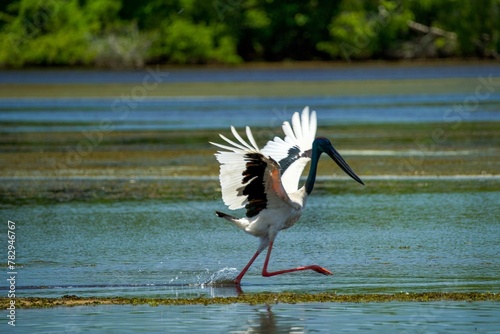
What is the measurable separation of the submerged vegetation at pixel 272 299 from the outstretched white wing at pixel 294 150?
1.67 metres

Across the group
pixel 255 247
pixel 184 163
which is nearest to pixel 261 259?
pixel 255 247

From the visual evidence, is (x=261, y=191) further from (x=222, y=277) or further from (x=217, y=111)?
(x=217, y=111)

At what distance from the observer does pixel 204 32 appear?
59969mm

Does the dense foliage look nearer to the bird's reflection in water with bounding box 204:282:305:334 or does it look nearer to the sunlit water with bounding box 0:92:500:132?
the sunlit water with bounding box 0:92:500:132

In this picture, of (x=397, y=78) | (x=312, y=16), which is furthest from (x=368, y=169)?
(x=312, y=16)

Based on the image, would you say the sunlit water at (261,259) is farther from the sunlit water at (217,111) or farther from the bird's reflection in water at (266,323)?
the sunlit water at (217,111)

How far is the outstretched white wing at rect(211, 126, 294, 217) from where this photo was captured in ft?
35.5

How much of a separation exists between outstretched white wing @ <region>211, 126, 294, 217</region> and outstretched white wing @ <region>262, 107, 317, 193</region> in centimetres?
61

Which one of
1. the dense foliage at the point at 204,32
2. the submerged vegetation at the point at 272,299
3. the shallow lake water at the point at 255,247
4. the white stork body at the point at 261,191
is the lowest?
the dense foliage at the point at 204,32

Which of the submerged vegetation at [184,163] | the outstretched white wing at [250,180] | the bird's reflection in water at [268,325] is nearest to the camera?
the bird's reflection in water at [268,325]

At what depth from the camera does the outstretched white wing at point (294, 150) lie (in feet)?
39.7

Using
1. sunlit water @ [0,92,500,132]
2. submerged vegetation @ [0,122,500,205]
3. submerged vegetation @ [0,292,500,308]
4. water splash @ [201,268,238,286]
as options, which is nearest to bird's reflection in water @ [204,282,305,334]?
submerged vegetation @ [0,292,500,308]

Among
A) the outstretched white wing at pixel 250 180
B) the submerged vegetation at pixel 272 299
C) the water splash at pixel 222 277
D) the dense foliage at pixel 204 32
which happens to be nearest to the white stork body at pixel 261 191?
the outstretched white wing at pixel 250 180

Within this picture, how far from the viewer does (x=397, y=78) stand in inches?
1848
